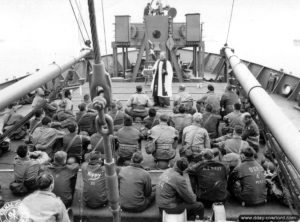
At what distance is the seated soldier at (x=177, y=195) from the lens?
5.72 m

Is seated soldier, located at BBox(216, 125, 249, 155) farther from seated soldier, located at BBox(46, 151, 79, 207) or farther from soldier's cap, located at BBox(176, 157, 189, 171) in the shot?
seated soldier, located at BBox(46, 151, 79, 207)

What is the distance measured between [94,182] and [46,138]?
6.02 ft

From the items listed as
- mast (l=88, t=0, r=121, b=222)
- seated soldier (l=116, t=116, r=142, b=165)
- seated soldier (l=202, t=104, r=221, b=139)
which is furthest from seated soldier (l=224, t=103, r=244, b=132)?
mast (l=88, t=0, r=121, b=222)

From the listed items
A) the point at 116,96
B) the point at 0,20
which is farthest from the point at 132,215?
the point at 0,20

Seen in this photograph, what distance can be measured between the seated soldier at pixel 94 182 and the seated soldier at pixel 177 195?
0.83 m

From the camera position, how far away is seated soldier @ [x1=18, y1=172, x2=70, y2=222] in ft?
14.5

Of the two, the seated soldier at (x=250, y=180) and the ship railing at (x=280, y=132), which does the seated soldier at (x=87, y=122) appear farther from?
the ship railing at (x=280, y=132)

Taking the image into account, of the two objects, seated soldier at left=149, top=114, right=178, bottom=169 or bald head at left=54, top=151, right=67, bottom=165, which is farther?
seated soldier at left=149, top=114, right=178, bottom=169

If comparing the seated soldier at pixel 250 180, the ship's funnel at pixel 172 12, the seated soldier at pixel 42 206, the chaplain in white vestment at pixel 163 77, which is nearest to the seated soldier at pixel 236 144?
the seated soldier at pixel 250 180

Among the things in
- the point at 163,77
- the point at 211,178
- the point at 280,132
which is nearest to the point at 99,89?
the point at 280,132

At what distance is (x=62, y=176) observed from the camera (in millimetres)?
6129

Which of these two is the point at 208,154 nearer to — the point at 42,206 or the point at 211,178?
the point at 211,178

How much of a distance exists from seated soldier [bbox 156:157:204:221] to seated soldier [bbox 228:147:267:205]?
2.44 ft

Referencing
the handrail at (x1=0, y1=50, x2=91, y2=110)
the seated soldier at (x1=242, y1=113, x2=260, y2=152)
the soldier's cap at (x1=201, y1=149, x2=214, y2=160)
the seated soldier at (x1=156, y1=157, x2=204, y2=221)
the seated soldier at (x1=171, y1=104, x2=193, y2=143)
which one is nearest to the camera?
the handrail at (x1=0, y1=50, x2=91, y2=110)
